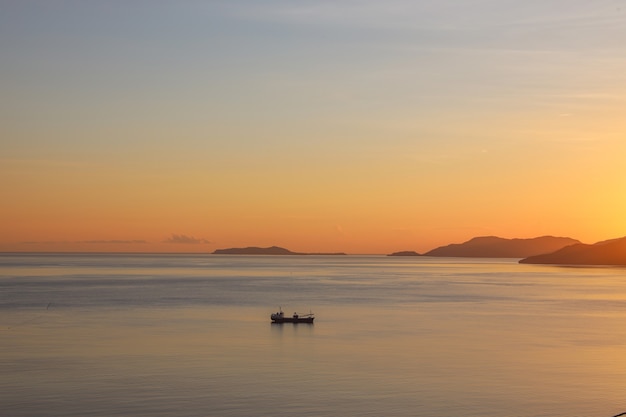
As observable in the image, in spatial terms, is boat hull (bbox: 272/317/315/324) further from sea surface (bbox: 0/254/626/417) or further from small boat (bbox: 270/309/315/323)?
sea surface (bbox: 0/254/626/417)

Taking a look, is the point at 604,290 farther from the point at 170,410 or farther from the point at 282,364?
the point at 170,410

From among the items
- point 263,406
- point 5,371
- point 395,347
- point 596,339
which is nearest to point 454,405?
point 263,406

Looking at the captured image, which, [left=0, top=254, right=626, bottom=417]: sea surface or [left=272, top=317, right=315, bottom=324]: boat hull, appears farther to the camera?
[left=272, top=317, right=315, bottom=324]: boat hull

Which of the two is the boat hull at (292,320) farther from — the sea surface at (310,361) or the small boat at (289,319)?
the sea surface at (310,361)

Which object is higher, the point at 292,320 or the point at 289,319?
the point at 289,319

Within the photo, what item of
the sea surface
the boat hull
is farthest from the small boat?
the sea surface

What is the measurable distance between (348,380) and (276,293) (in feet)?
313

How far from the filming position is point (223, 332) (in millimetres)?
76500

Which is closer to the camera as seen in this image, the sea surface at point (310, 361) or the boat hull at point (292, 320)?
the sea surface at point (310, 361)

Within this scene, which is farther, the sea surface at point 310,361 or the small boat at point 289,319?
the small boat at point 289,319

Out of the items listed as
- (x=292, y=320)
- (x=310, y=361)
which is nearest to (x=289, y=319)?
(x=292, y=320)

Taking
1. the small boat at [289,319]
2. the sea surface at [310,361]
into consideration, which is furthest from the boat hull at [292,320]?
the sea surface at [310,361]

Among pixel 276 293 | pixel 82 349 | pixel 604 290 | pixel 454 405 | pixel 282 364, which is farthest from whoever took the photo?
pixel 604 290

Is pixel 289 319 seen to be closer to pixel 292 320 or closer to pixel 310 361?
pixel 292 320
